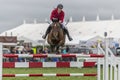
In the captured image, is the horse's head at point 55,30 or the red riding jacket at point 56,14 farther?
the red riding jacket at point 56,14

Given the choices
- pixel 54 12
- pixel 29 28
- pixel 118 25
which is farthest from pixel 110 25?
pixel 54 12

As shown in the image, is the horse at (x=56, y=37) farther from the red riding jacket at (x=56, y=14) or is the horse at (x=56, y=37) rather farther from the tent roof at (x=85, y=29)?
the tent roof at (x=85, y=29)

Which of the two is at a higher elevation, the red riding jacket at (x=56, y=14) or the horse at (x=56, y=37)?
the red riding jacket at (x=56, y=14)

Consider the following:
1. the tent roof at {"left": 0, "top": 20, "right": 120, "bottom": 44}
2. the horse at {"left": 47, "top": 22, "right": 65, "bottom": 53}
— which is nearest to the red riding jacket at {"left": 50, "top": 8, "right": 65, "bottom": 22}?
the horse at {"left": 47, "top": 22, "right": 65, "bottom": 53}

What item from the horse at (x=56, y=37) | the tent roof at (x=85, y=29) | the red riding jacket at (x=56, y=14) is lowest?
the horse at (x=56, y=37)

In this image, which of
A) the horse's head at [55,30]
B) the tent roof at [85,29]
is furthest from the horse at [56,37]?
the tent roof at [85,29]

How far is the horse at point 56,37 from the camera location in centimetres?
1148

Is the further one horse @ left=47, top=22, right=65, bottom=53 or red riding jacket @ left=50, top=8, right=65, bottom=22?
red riding jacket @ left=50, top=8, right=65, bottom=22

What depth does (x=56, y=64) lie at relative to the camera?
33.6 feet

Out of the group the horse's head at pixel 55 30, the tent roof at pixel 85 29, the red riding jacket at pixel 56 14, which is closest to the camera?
the horse's head at pixel 55 30

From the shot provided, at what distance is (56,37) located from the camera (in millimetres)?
11438

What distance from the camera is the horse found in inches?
452

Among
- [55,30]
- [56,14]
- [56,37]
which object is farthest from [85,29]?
[56,37]

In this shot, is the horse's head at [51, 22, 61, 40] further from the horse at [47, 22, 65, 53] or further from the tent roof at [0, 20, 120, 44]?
the tent roof at [0, 20, 120, 44]
